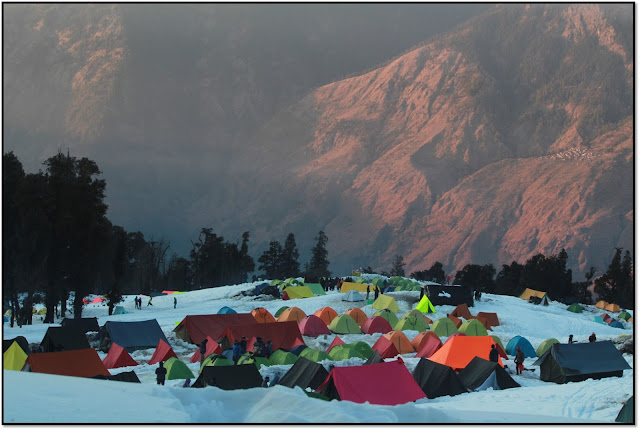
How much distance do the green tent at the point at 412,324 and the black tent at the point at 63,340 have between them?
16969mm

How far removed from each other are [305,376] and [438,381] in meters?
4.39

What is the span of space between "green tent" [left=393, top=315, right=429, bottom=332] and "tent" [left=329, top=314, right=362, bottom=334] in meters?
2.34

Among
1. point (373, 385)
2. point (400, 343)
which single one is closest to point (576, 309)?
point (400, 343)

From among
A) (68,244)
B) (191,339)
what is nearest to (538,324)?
(191,339)

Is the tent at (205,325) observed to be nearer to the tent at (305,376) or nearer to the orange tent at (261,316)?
the orange tent at (261,316)

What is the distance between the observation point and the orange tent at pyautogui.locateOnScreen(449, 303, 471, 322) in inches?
1735

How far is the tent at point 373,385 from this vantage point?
19.3 meters

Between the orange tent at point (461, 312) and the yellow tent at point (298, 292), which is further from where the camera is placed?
the yellow tent at point (298, 292)

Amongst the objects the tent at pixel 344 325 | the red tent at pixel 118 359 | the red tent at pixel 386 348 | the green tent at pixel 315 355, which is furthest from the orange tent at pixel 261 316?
the green tent at pixel 315 355

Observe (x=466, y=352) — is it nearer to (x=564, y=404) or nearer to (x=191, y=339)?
(x=564, y=404)

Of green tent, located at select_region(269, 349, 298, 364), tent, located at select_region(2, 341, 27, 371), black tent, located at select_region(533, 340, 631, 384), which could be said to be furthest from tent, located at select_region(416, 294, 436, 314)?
tent, located at select_region(2, 341, 27, 371)

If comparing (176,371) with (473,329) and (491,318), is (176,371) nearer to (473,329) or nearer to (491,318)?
(473,329)

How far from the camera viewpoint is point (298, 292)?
53062mm

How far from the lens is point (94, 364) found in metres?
22.2
